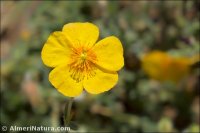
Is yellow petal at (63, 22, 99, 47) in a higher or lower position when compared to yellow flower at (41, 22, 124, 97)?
higher

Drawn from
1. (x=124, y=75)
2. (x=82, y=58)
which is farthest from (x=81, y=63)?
(x=124, y=75)

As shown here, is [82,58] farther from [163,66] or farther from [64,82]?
[163,66]

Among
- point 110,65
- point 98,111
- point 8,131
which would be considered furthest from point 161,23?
point 110,65

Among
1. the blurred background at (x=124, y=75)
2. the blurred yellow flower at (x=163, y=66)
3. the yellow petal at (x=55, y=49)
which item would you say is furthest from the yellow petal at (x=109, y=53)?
the blurred yellow flower at (x=163, y=66)

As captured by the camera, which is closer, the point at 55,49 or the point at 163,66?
the point at 55,49

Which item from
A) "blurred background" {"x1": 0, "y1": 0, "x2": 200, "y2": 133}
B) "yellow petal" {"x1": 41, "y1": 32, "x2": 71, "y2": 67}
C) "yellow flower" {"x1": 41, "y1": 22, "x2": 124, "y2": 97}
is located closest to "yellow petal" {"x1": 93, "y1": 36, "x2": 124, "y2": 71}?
"yellow flower" {"x1": 41, "y1": 22, "x2": 124, "y2": 97}

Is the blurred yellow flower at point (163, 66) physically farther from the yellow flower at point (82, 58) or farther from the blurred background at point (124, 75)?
the yellow flower at point (82, 58)

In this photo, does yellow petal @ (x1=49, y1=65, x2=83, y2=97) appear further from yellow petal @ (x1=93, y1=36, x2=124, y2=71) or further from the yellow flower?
yellow petal @ (x1=93, y1=36, x2=124, y2=71)

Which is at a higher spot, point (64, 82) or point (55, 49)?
point (55, 49)
